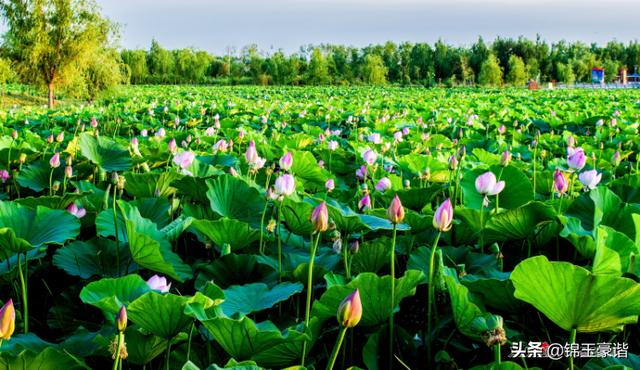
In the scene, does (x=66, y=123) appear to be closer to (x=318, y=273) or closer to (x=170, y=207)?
(x=170, y=207)

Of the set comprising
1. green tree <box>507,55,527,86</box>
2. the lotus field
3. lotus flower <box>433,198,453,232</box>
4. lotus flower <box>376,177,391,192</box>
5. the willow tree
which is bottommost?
the lotus field

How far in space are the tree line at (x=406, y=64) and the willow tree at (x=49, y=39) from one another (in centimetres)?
2810

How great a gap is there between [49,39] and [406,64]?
4023 cm

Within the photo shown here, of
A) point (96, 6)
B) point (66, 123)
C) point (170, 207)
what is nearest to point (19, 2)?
point (96, 6)

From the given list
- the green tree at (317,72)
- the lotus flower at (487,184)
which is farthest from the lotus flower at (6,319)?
the green tree at (317,72)

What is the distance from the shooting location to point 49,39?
1414cm

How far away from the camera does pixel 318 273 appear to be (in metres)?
1.04

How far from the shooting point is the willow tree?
14094 mm

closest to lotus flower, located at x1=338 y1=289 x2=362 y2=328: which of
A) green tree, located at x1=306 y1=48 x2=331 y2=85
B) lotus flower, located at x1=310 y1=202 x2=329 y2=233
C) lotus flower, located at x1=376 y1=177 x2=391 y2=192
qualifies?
lotus flower, located at x1=310 y1=202 x2=329 y2=233

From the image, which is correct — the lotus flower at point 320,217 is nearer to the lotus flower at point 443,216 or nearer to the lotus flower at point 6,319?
the lotus flower at point 443,216

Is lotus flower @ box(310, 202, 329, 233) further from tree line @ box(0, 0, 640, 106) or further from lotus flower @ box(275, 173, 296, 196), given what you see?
tree line @ box(0, 0, 640, 106)

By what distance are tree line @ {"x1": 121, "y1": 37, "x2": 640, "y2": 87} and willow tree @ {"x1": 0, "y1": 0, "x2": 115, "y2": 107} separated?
28100mm

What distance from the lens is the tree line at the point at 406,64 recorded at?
4462 centimetres

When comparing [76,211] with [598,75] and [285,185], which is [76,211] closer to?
[285,185]
